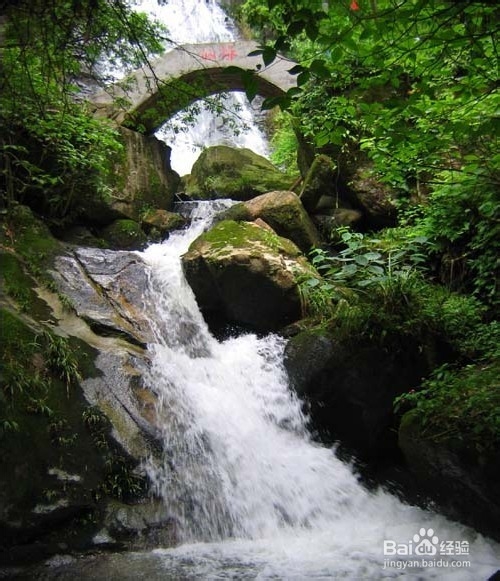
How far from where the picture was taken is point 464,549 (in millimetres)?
3645

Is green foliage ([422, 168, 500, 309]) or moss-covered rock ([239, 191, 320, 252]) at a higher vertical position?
moss-covered rock ([239, 191, 320, 252])

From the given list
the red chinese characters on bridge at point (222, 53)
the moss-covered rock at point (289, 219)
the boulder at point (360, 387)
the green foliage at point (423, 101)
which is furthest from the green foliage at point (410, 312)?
the red chinese characters on bridge at point (222, 53)

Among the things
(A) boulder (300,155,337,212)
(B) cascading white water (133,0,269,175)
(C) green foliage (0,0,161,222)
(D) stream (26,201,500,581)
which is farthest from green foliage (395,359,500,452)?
(B) cascading white water (133,0,269,175)

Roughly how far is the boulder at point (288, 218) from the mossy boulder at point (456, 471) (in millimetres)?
4448

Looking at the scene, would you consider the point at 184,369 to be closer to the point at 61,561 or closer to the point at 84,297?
the point at 84,297

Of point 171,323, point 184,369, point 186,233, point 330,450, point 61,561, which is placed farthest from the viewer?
point 186,233

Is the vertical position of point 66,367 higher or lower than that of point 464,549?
higher

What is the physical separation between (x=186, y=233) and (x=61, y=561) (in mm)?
7321

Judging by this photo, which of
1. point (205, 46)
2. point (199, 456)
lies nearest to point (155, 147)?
point (205, 46)

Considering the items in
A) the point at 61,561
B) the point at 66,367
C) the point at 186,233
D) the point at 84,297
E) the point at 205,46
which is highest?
the point at 205,46

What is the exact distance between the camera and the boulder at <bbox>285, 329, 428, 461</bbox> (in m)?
5.11

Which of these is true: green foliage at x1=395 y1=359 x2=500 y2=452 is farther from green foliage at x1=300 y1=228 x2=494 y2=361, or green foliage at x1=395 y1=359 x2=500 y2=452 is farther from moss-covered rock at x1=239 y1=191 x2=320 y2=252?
moss-covered rock at x1=239 y1=191 x2=320 y2=252

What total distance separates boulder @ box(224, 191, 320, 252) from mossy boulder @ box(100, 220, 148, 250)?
2615 millimetres

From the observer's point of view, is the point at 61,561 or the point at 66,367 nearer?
the point at 61,561
